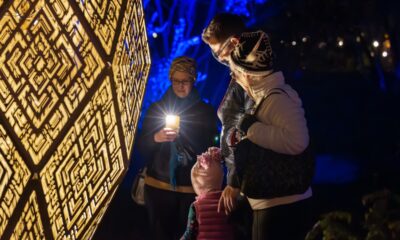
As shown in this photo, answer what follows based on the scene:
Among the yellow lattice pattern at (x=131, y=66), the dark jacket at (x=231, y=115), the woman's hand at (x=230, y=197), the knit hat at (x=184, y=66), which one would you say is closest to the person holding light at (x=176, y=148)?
the knit hat at (x=184, y=66)

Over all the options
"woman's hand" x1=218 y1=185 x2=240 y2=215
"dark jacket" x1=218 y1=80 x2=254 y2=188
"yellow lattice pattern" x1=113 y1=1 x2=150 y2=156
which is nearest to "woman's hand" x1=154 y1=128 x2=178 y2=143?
"dark jacket" x1=218 y1=80 x2=254 y2=188

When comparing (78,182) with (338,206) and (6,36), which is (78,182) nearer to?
(6,36)

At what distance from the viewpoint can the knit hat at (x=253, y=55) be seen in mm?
3498

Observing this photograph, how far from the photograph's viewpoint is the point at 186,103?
545cm

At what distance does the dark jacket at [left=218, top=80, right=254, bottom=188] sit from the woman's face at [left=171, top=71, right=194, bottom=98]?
1.50 metres

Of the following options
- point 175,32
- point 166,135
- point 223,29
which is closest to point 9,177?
point 223,29

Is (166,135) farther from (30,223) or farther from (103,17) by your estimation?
(30,223)

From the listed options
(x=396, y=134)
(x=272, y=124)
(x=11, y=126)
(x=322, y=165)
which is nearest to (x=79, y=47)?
(x=11, y=126)

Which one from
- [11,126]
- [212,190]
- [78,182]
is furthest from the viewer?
[212,190]

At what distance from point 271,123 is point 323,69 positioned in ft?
62.9

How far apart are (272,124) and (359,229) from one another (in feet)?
5.15

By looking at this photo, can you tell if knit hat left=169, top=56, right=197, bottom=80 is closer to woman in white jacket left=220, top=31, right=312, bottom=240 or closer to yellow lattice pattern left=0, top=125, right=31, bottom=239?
woman in white jacket left=220, top=31, right=312, bottom=240

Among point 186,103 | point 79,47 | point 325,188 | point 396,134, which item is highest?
point 396,134

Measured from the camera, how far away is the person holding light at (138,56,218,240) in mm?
5328
